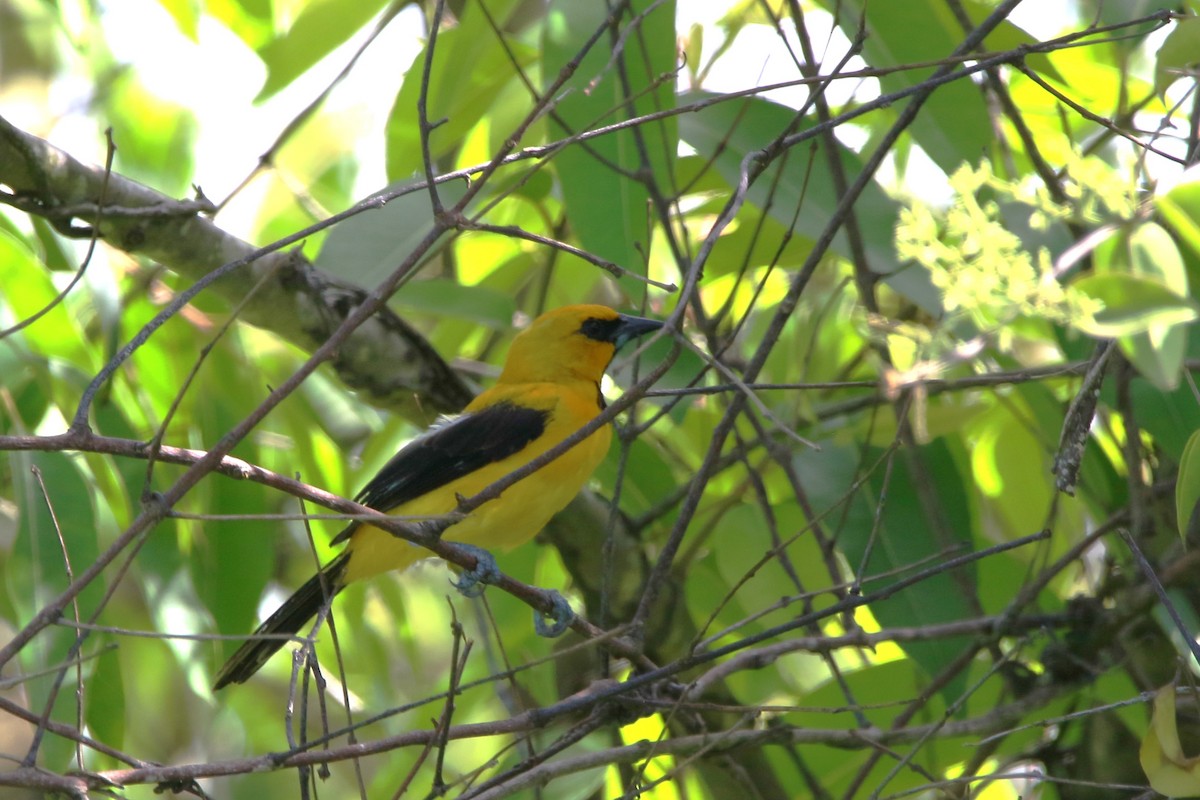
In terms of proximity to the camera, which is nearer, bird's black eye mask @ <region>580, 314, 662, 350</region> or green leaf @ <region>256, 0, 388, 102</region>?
green leaf @ <region>256, 0, 388, 102</region>

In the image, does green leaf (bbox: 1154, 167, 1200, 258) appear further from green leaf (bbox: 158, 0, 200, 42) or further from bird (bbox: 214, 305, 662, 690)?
green leaf (bbox: 158, 0, 200, 42)

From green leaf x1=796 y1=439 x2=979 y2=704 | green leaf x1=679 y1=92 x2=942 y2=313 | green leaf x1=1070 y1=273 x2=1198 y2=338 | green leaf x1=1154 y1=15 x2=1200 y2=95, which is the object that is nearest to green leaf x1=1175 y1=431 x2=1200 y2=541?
green leaf x1=1070 y1=273 x2=1198 y2=338

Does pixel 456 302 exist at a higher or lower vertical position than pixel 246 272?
lower

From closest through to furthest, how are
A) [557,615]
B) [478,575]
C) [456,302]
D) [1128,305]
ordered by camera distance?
[1128,305] < [478,575] < [557,615] < [456,302]

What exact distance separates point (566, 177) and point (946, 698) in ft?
6.24

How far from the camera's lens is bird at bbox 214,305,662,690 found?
3852mm

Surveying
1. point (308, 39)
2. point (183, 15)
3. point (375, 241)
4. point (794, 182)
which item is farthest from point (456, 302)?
point (183, 15)

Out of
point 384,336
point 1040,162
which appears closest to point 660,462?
point 384,336

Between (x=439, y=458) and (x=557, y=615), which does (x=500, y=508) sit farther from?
(x=557, y=615)

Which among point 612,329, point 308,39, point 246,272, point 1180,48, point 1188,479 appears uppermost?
point 308,39

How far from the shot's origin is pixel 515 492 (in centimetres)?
378

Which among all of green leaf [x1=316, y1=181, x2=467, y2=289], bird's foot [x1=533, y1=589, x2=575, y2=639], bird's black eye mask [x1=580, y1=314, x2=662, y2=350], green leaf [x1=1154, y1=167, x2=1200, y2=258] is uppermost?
green leaf [x1=316, y1=181, x2=467, y2=289]

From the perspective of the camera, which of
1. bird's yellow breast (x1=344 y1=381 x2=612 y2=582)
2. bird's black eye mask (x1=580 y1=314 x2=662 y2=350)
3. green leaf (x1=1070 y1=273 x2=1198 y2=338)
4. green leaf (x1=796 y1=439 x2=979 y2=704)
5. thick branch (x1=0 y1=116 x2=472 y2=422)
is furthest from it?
bird's black eye mask (x1=580 y1=314 x2=662 y2=350)

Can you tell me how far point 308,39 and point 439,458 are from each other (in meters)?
1.46
